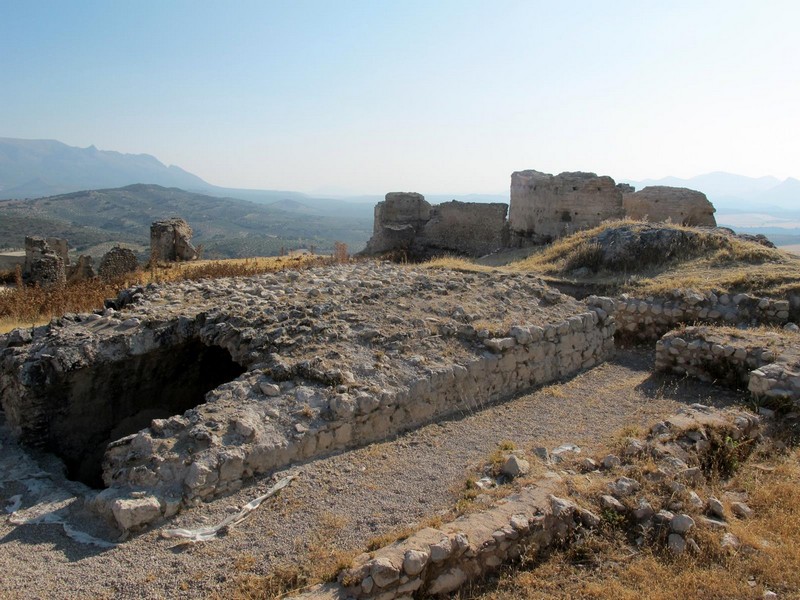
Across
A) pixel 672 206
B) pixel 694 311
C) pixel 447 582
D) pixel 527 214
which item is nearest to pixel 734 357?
→ pixel 694 311

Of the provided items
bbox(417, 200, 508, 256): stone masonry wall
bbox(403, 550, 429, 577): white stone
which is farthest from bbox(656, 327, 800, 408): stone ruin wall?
bbox(417, 200, 508, 256): stone masonry wall

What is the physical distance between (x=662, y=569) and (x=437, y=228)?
2101 centimetres

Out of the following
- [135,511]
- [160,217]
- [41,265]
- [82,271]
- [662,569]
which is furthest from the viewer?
[160,217]

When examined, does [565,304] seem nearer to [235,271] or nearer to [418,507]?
[418,507]

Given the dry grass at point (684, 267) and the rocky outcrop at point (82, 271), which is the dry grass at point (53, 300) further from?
the dry grass at point (684, 267)

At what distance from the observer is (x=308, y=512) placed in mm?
5016

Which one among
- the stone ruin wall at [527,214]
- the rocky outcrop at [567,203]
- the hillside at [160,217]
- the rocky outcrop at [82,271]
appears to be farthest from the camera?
the hillside at [160,217]

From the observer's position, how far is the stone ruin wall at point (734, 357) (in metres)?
7.21

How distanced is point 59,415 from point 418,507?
14.5 feet

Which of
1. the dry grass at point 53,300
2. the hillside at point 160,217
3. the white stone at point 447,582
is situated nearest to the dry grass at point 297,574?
the white stone at point 447,582

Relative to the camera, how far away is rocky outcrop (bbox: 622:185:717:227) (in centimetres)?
1880

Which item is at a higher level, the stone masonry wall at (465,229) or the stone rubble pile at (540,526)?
the stone masonry wall at (465,229)

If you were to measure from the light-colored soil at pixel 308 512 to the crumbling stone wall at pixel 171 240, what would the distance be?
1625 centimetres

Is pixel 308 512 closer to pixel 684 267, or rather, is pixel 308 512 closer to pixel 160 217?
pixel 684 267
